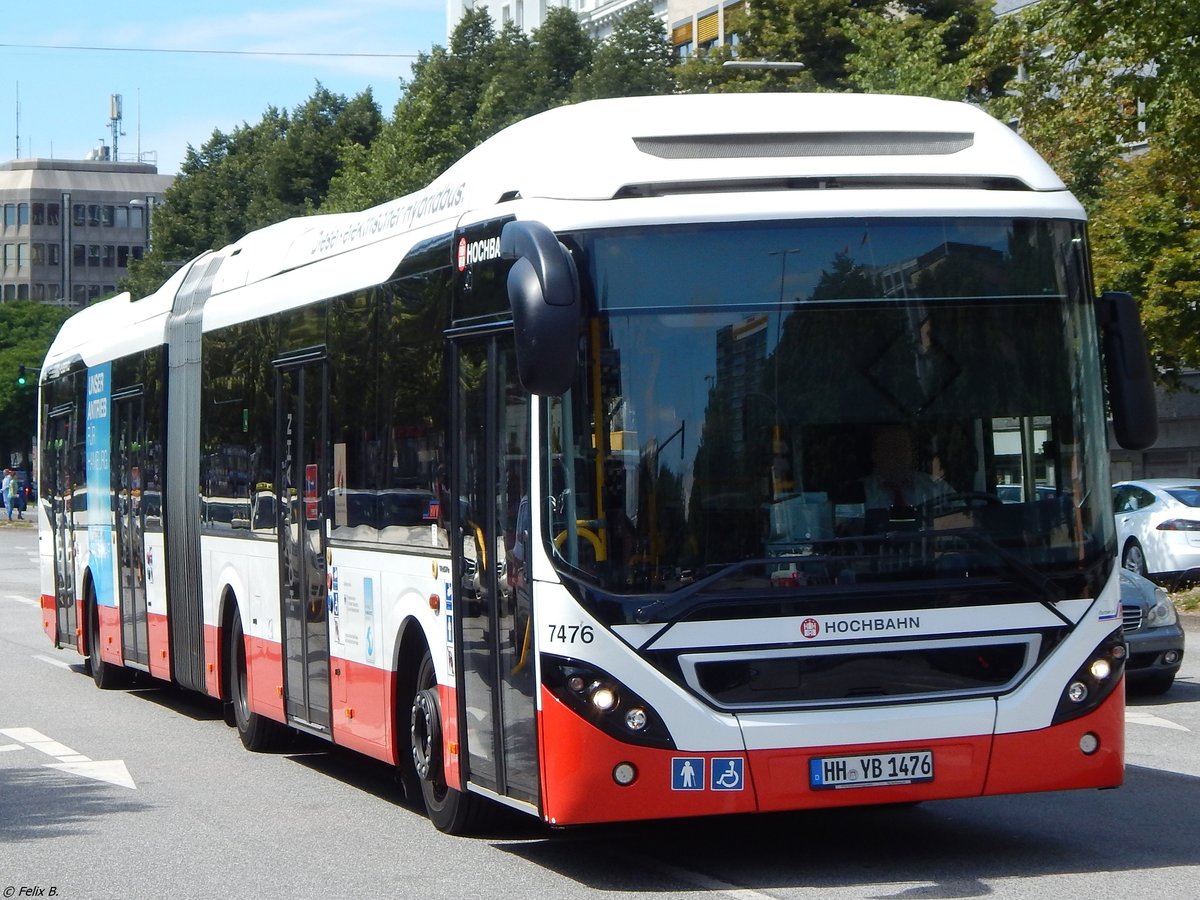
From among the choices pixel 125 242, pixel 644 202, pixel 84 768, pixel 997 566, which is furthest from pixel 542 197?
pixel 125 242

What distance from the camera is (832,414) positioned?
812 centimetres

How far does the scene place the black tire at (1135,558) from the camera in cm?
2644

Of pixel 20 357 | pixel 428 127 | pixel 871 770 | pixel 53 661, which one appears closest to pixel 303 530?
pixel 871 770

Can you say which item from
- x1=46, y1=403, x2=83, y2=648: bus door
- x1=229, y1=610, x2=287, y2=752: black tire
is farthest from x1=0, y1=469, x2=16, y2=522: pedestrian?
x1=229, y1=610, x2=287, y2=752: black tire

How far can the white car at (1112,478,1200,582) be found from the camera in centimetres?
2611

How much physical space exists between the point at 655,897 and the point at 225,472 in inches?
260

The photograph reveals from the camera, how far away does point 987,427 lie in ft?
27.1

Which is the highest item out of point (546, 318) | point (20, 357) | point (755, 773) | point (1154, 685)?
point (20, 357)

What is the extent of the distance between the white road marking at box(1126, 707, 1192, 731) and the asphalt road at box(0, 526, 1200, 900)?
2.27 feet

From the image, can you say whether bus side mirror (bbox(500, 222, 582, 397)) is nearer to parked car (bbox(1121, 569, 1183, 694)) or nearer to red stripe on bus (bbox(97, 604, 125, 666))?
parked car (bbox(1121, 569, 1183, 694))

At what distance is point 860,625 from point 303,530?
4.59 metres

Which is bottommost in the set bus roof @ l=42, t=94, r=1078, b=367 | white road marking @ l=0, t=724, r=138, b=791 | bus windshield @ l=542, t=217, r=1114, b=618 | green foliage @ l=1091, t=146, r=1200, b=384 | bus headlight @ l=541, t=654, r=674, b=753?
white road marking @ l=0, t=724, r=138, b=791

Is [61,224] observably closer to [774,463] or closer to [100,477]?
[100,477]

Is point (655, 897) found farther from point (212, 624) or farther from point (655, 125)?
point (212, 624)
